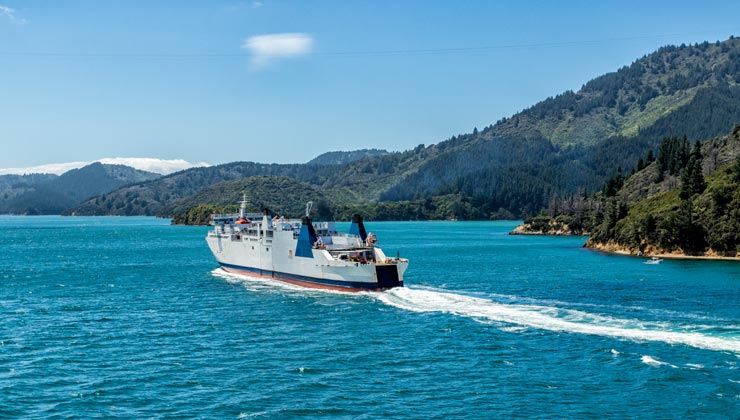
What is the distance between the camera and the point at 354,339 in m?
52.4

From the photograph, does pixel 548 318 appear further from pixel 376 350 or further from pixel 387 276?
pixel 387 276

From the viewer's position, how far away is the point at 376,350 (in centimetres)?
4869

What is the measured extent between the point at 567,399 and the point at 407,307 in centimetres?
2989

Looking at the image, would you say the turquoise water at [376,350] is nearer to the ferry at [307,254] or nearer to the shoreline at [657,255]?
the ferry at [307,254]

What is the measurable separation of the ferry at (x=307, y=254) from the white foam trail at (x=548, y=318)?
305cm

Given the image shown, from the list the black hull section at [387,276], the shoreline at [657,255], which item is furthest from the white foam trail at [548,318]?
the shoreline at [657,255]

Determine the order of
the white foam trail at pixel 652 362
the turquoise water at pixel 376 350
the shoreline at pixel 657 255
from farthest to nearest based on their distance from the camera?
the shoreline at pixel 657 255 → the white foam trail at pixel 652 362 → the turquoise water at pixel 376 350

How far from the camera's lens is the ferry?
7612 cm

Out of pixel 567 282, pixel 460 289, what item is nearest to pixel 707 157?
pixel 567 282

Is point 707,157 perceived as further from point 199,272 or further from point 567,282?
point 199,272

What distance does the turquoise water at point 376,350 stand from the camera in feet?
121

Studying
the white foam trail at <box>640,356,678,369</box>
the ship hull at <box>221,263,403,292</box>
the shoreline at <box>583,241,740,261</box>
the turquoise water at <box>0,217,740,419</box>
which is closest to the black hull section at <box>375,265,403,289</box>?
the ship hull at <box>221,263,403,292</box>

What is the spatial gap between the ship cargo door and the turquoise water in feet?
7.22

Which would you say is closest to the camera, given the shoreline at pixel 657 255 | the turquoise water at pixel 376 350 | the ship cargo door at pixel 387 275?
the turquoise water at pixel 376 350
